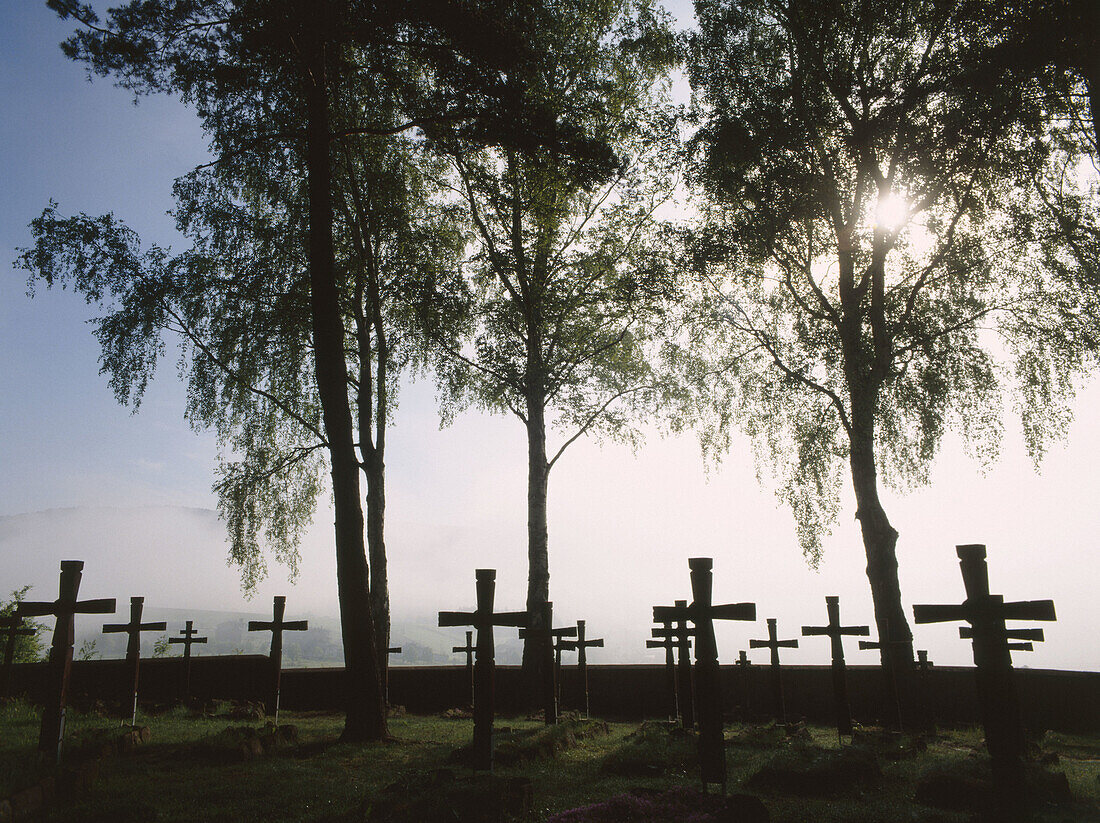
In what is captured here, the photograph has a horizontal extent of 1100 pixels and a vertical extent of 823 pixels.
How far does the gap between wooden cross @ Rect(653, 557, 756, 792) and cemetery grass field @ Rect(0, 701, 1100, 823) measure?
41 cm

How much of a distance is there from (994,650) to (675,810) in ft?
12.3

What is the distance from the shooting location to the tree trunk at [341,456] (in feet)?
32.4

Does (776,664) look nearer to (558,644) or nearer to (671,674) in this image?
(671,674)

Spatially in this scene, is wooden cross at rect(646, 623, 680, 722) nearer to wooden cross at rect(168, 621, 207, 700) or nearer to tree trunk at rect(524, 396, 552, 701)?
tree trunk at rect(524, 396, 552, 701)

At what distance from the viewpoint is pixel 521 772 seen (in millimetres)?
8102

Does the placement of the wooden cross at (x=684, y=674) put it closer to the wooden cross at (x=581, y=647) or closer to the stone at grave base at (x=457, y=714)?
the wooden cross at (x=581, y=647)

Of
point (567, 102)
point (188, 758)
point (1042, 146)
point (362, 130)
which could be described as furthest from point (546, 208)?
point (188, 758)

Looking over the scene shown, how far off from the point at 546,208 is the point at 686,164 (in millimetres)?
3930

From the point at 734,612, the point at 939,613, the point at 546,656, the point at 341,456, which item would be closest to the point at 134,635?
the point at 341,456

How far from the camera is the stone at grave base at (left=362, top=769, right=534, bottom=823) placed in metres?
5.25

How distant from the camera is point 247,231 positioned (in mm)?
15422

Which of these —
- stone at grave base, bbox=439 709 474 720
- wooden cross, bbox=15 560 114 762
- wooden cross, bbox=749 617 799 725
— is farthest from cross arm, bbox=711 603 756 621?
stone at grave base, bbox=439 709 474 720

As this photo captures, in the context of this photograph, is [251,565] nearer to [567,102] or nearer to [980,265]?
[567,102]

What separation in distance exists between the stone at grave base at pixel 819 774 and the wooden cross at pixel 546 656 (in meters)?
4.76
